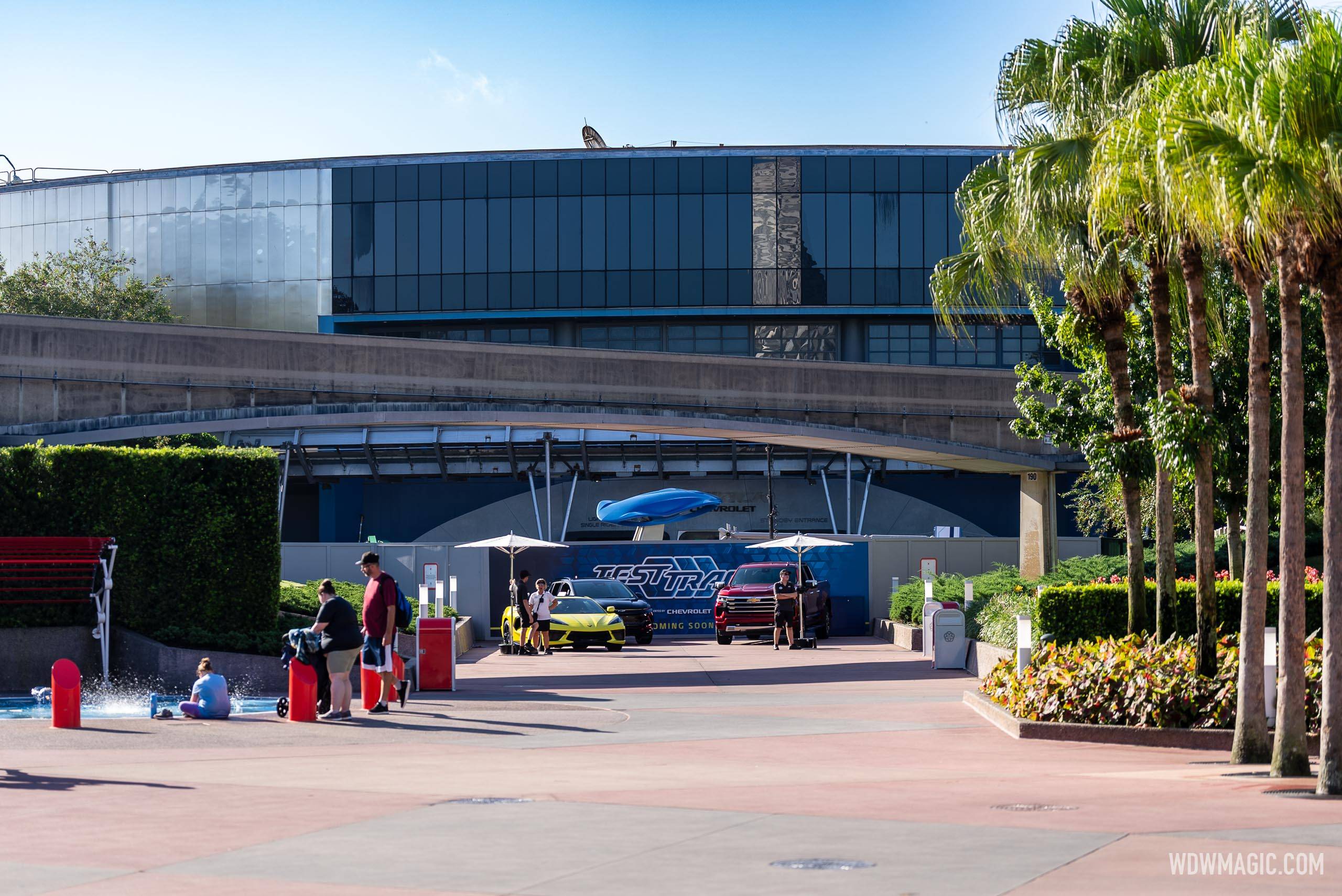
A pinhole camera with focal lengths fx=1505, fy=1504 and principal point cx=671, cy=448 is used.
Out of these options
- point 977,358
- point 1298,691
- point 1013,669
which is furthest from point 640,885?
point 977,358

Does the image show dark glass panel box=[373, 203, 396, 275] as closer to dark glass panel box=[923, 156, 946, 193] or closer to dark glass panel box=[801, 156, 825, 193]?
dark glass panel box=[801, 156, 825, 193]

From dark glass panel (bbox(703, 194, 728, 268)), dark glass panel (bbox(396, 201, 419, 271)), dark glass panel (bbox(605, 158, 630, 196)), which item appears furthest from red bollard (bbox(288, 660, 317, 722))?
dark glass panel (bbox(396, 201, 419, 271))

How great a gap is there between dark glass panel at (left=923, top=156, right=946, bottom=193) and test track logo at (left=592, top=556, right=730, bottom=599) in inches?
977

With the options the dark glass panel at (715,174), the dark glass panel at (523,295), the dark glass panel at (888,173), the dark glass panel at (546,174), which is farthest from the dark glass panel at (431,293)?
the dark glass panel at (888,173)

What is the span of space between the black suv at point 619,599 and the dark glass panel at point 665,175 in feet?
82.8

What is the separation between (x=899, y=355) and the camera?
6038cm

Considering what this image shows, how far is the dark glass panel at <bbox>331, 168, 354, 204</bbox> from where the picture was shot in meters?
59.0

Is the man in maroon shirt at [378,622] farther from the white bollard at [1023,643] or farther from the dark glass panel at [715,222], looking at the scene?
the dark glass panel at [715,222]

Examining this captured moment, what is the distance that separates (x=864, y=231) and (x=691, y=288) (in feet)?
23.2

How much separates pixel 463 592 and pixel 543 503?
731 inches

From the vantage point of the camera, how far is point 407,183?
193ft

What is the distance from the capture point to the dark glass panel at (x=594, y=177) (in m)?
58.1

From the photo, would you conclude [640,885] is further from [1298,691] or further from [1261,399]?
[1261,399]

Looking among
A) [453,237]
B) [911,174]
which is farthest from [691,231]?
[453,237]
